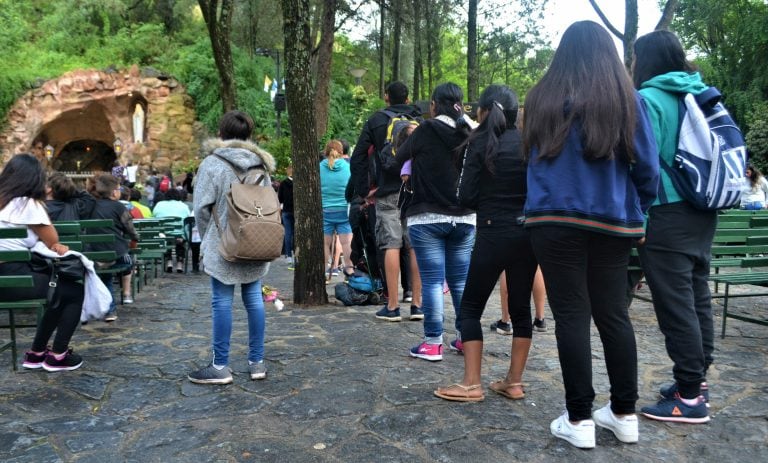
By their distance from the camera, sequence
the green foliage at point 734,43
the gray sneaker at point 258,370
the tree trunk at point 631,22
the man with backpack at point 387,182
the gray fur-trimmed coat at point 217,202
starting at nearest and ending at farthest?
1. the gray fur-trimmed coat at point 217,202
2. the gray sneaker at point 258,370
3. the man with backpack at point 387,182
4. the tree trunk at point 631,22
5. the green foliage at point 734,43

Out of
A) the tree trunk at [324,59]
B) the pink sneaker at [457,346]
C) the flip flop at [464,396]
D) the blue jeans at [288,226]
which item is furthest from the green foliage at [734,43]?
the flip flop at [464,396]

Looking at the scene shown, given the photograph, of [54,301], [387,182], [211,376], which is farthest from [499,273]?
[54,301]

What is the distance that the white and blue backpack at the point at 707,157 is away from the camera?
3.57 m

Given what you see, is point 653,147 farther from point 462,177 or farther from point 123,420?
point 123,420

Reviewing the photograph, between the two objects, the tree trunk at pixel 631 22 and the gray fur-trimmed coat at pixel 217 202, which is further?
the tree trunk at pixel 631 22

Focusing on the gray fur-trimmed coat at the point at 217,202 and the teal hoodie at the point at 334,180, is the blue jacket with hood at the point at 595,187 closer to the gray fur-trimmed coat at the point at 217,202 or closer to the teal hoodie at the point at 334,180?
the gray fur-trimmed coat at the point at 217,202

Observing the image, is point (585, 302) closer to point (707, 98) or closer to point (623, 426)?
point (623, 426)

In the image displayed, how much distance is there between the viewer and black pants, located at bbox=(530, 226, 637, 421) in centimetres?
322

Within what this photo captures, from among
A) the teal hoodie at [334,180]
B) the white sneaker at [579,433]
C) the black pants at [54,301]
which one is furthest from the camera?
the teal hoodie at [334,180]

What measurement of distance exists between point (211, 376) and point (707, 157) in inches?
129

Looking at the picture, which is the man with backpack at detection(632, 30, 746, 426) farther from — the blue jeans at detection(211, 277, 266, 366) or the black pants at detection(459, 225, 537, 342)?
the blue jeans at detection(211, 277, 266, 366)

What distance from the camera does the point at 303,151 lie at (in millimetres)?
7344

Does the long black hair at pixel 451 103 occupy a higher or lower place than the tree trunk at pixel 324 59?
lower

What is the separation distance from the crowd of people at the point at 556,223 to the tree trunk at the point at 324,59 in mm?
15426
